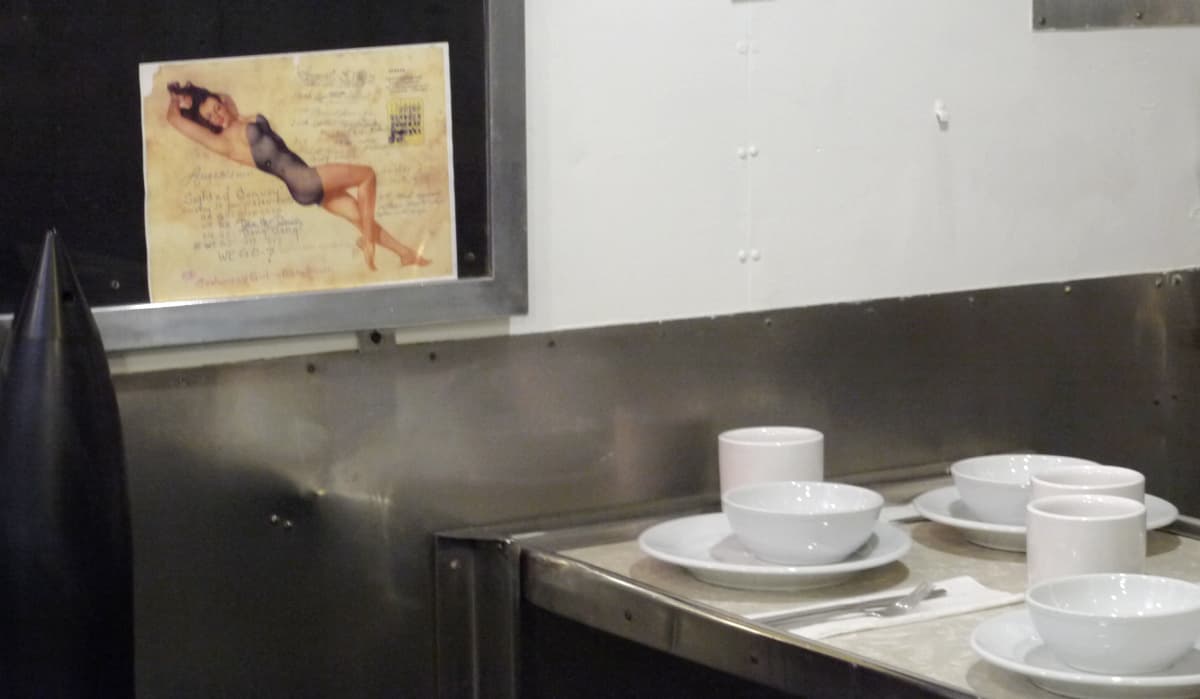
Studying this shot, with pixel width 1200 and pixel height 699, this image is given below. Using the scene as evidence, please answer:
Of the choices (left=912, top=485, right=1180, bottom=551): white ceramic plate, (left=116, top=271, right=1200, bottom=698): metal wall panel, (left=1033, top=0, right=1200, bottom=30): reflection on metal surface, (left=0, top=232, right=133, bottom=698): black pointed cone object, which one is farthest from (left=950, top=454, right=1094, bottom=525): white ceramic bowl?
(left=0, top=232, right=133, bottom=698): black pointed cone object

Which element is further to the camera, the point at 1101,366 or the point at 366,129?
the point at 1101,366

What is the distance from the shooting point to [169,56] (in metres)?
1.41

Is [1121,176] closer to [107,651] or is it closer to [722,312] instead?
[722,312]

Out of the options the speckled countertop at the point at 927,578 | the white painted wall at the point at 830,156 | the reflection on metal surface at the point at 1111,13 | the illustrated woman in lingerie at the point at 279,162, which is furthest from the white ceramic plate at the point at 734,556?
the reflection on metal surface at the point at 1111,13

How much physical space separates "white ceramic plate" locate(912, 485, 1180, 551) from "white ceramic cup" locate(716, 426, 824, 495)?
4.5 inches

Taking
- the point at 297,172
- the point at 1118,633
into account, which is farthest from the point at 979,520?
the point at 297,172

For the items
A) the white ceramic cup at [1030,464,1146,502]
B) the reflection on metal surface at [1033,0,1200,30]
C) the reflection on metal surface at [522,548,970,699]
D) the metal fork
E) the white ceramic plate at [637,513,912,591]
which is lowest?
the reflection on metal surface at [522,548,970,699]

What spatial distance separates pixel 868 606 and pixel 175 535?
63cm

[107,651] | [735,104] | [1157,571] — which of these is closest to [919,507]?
[1157,571]

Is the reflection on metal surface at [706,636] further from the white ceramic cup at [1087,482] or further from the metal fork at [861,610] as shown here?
the white ceramic cup at [1087,482]

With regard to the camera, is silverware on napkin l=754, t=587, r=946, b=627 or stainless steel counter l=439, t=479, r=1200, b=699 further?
silverware on napkin l=754, t=587, r=946, b=627

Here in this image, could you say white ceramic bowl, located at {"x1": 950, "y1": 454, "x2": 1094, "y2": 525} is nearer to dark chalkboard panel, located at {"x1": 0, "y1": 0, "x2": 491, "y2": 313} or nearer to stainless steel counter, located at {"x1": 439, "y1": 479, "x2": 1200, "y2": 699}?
stainless steel counter, located at {"x1": 439, "y1": 479, "x2": 1200, "y2": 699}

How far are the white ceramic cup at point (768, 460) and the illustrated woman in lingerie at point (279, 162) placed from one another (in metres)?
0.37

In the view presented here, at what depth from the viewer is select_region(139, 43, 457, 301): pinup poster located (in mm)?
1426
